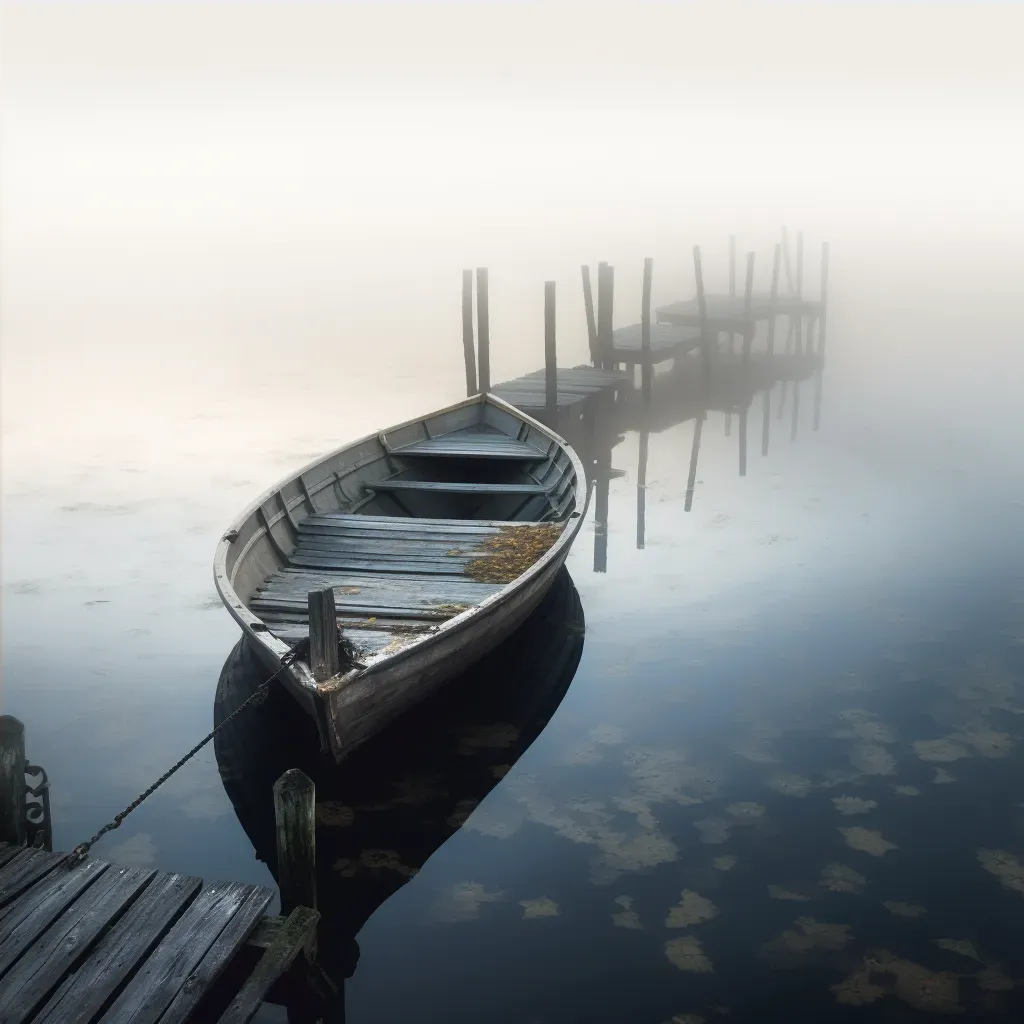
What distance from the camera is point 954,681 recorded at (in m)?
11.5

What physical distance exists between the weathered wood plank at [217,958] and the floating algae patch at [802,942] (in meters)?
3.31

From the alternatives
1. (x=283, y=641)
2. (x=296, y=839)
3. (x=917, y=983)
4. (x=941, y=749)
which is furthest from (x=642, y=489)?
(x=296, y=839)

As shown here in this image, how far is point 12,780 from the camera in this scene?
7383 mm

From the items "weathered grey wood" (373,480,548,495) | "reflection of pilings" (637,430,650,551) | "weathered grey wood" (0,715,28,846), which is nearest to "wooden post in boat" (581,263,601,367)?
"reflection of pilings" (637,430,650,551)

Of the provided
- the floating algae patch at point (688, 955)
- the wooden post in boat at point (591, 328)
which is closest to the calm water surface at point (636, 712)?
the floating algae patch at point (688, 955)

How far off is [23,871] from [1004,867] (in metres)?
6.76

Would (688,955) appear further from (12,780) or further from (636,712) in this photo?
(12,780)

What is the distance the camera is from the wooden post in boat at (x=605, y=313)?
83.7 ft

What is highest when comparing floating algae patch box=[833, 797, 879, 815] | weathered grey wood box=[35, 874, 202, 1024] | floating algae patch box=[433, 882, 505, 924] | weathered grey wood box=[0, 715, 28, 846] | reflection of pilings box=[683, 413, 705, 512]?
weathered grey wood box=[0, 715, 28, 846]

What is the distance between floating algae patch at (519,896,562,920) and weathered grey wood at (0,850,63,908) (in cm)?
312

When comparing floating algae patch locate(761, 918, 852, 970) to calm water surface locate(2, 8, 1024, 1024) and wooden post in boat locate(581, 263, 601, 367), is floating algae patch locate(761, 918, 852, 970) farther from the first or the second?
wooden post in boat locate(581, 263, 601, 367)

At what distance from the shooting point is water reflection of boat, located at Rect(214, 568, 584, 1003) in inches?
332

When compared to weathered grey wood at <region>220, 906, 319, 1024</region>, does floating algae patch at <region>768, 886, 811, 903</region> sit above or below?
below

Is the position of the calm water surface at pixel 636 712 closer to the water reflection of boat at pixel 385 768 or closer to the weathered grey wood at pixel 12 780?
the water reflection of boat at pixel 385 768
